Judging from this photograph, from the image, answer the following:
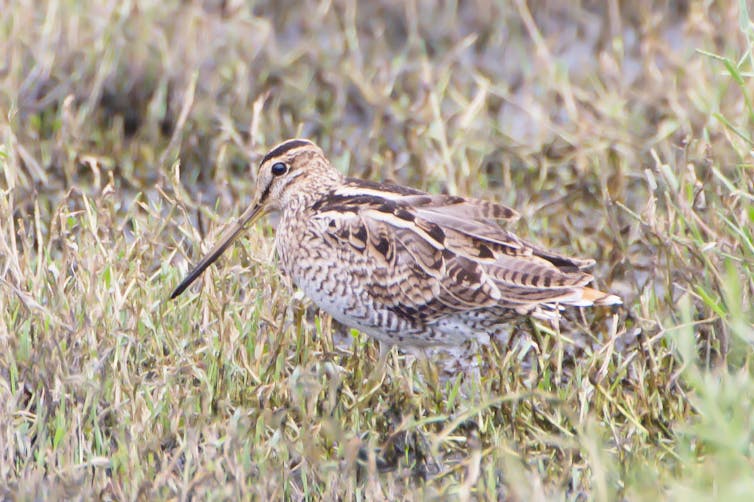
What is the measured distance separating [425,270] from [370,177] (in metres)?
1.57

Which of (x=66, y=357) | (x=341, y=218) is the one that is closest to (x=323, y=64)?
(x=341, y=218)

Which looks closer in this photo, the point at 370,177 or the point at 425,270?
the point at 425,270

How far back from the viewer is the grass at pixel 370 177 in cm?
341

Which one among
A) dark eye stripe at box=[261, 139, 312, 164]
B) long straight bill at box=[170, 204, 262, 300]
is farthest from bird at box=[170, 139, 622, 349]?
dark eye stripe at box=[261, 139, 312, 164]

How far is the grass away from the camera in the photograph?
3.41 m

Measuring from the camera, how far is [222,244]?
423 cm

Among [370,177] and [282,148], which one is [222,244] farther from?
[370,177]

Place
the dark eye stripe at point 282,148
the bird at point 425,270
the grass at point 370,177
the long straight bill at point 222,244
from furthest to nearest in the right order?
the dark eye stripe at point 282,148
the long straight bill at point 222,244
the bird at point 425,270
the grass at point 370,177

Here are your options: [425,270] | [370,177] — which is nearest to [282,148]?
[425,270]

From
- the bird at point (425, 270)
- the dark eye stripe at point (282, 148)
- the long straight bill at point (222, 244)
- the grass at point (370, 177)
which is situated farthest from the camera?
the dark eye stripe at point (282, 148)

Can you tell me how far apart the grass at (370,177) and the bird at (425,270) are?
0.13 m

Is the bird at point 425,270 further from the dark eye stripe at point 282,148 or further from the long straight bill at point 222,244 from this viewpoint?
the dark eye stripe at point 282,148

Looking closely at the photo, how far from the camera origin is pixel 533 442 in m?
3.69

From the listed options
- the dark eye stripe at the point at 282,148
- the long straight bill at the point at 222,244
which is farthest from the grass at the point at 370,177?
the dark eye stripe at the point at 282,148
